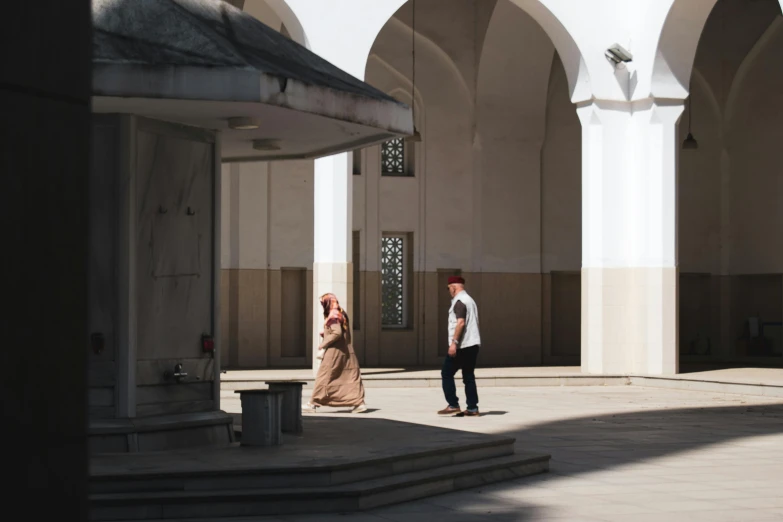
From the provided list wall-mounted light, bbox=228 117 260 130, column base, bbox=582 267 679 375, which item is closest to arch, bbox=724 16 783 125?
column base, bbox=582 267 679 375

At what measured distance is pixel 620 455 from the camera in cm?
1115

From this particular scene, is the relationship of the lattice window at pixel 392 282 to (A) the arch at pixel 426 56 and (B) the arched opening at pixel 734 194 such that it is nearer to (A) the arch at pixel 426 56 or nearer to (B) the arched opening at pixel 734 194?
(A) the arch at pixel 426 56

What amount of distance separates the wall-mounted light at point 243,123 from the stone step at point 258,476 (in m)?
2.51

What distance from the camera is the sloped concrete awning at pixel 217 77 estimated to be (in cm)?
823

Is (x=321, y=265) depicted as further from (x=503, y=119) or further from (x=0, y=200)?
(x=0, y=200)

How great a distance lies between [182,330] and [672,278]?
12.7 meters

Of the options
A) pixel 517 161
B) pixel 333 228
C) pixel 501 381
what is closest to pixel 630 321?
pixel 501 381

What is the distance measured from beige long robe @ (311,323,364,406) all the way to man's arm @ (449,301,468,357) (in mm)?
1188

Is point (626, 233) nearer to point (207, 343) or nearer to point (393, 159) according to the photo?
point (393, 159)

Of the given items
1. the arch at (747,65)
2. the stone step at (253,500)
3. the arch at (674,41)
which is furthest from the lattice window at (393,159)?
the stone step at (253,500)

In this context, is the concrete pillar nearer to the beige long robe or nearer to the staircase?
the staircase

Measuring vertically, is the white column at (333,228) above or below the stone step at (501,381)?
above

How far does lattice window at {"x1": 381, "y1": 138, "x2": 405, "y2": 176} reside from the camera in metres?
26.5

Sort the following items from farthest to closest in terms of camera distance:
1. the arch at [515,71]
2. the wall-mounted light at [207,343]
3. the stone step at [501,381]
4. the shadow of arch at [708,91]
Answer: the shadow of arch at [708,91] → the arch at [515,71] → the stone step at [501,381] → the wall-mounted light at [207,343]
